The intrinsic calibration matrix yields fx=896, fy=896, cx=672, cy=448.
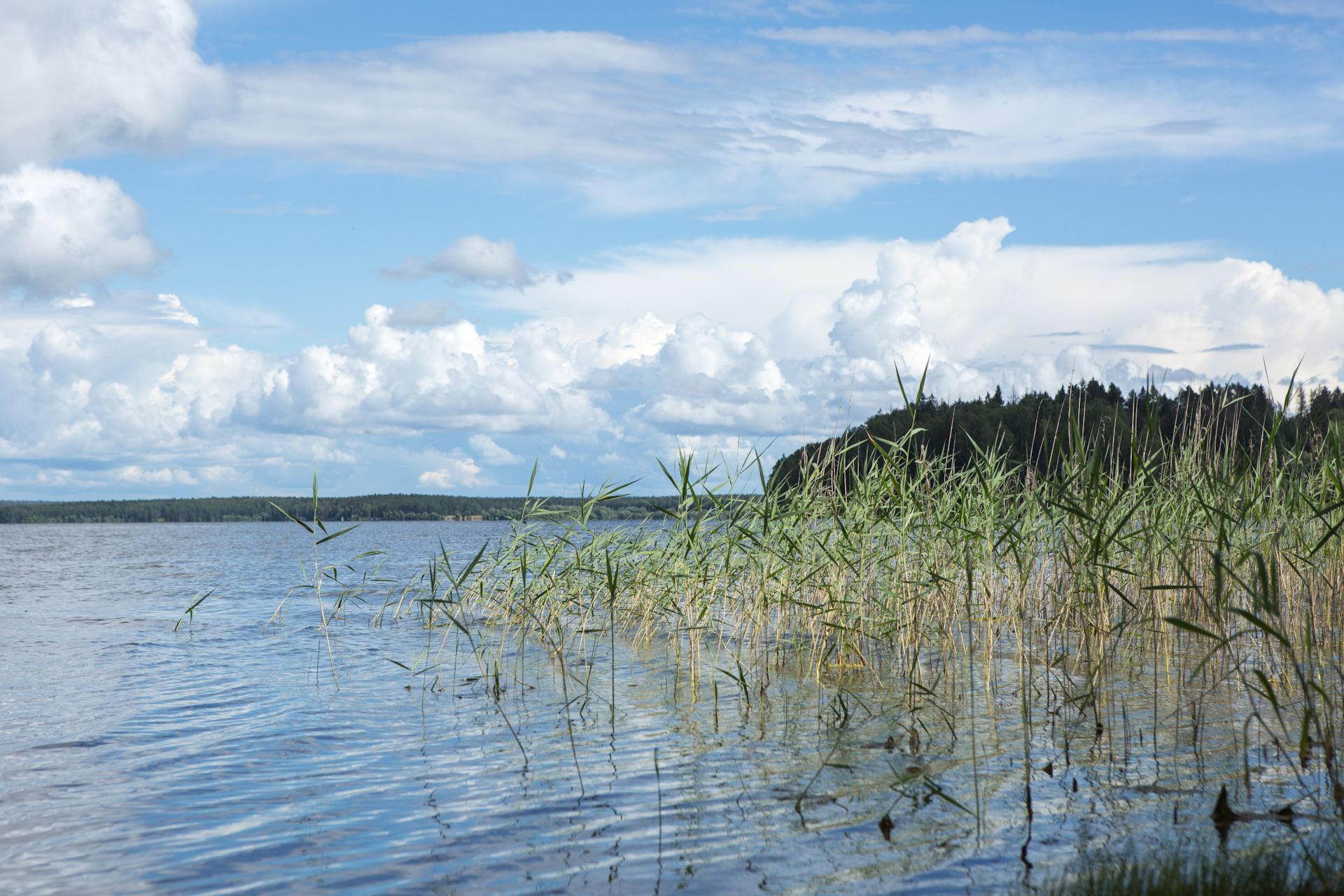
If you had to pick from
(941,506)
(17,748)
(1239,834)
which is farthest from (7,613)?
(1239,834)

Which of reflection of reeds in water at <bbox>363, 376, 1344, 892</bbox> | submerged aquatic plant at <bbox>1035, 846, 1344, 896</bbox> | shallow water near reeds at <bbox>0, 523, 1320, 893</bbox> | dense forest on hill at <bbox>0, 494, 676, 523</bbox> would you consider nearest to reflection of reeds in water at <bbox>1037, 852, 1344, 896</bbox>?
submerged aquatic plant at <bbox>1035, 846, 1344, 896</bbox>

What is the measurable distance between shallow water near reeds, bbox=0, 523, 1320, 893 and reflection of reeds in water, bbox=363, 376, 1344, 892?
0.13 metres

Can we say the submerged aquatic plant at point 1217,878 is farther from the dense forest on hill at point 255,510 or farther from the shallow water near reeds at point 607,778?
the dense forest on hill at point 255,510

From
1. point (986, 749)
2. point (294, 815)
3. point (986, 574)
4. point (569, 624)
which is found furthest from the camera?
point (569, 624)

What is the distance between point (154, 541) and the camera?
67375 millimetres

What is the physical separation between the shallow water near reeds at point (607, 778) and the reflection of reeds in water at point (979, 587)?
0.13m

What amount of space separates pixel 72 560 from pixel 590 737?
41335 millimetres

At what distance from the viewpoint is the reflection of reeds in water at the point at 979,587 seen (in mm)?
7863

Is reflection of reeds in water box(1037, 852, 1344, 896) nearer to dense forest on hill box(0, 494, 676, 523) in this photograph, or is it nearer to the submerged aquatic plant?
the submerged aquatic plant

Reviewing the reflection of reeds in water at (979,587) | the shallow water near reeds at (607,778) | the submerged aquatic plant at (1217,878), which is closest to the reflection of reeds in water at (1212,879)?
the submerged aquatic plant at (1217,878)

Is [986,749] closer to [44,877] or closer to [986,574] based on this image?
[986,574]

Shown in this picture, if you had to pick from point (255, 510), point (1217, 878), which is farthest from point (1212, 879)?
point (255, 510)

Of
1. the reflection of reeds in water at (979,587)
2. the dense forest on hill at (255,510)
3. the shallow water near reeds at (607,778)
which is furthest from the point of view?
the dense forest on hill at (255,510)

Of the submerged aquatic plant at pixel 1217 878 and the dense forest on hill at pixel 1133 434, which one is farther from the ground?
the dense forest on hill at pixel 1133 434
